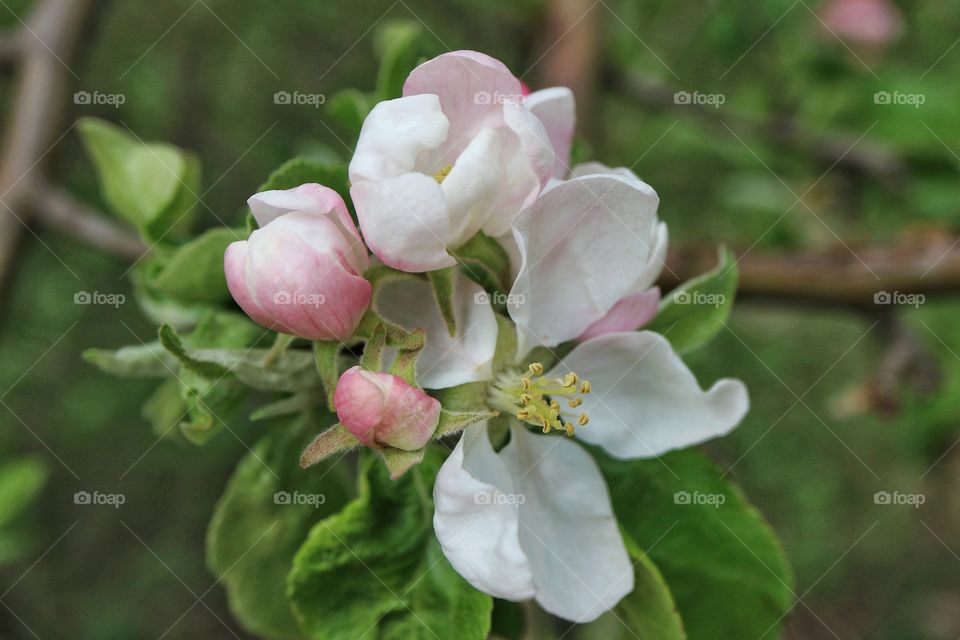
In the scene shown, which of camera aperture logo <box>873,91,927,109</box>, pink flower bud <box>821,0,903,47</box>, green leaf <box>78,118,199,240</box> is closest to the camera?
green leaf <box>78,118,199,240</box>

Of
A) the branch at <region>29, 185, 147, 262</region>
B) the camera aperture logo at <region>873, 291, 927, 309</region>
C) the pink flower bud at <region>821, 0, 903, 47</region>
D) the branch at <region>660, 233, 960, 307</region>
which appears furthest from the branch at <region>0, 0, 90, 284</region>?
the pink flower bud at <region>821, 0, 903, 47</region>

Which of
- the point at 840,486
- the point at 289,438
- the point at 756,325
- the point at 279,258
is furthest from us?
the point at 840,486

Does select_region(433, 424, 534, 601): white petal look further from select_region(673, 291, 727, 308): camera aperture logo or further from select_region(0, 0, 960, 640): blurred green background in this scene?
select_region(0, 0, 960, 640): blurred green background

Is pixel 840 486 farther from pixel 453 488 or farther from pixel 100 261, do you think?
pixel 453 488

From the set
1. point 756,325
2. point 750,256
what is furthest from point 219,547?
point 756,325

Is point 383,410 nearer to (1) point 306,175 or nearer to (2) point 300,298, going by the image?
(2) point 300,298

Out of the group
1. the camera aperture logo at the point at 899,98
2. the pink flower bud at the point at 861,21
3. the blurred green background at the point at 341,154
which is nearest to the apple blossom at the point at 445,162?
the blurred green background at the point at 341,154
